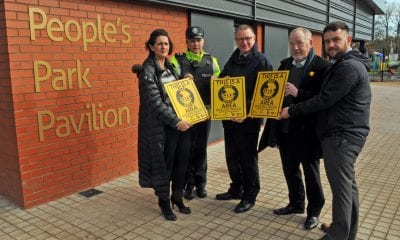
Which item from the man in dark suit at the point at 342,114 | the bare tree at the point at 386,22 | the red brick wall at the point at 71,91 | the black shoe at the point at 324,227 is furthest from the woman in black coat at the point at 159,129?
the bare tree at the point at 386,22

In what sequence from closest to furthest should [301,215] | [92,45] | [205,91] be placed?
[301,215] → [205,91] → [92,45]

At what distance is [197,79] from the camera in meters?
4.12

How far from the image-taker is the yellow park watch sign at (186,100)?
3623mm

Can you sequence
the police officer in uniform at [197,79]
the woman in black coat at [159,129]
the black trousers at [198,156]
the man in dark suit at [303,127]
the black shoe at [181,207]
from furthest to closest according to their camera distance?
the black trousers at [198,156] < the police officer in uniform at [197,79] < the black shoe at [181,207] < the woman in black coat at [159,129] < the man in dark suit at [303,127]

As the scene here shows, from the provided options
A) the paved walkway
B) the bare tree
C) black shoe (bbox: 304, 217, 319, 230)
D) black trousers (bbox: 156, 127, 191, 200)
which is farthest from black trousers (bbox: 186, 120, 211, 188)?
the bare tree

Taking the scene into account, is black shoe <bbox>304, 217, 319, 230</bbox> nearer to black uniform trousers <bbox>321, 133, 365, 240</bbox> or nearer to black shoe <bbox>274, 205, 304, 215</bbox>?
black shoe <bbox>274, 205, 304, 215</bbox>

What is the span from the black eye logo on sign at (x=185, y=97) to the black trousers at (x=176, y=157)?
0.30 m

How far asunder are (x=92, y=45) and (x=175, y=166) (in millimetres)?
1855

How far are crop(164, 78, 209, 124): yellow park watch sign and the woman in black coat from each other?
0.23ft

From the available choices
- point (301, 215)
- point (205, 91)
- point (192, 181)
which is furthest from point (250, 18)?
point (301, 215)

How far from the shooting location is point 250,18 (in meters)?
7.39

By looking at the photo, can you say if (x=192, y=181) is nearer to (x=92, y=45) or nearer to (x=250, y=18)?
(x=92, y=45)

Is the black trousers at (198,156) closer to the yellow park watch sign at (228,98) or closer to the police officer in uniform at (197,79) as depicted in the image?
the police officer in uniform at (197,79)

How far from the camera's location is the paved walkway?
136 inches
